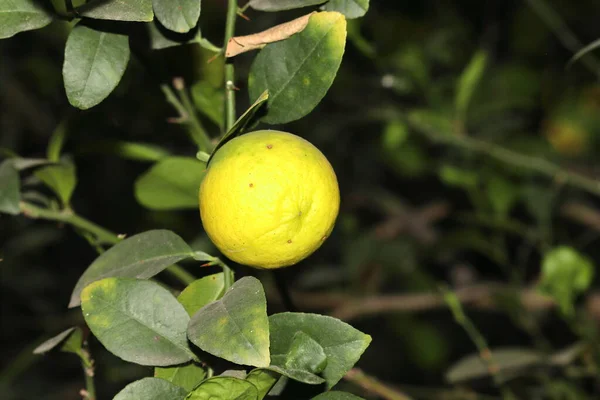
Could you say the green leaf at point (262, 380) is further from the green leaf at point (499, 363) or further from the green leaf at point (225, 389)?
the green leaf at point (499, 363)

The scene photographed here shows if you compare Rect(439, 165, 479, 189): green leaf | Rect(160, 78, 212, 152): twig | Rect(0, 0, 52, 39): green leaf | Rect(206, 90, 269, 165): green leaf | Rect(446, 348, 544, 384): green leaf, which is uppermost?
Rect(0, 0, 52, 39): green leaf

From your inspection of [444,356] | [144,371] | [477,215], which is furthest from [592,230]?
[144,371]

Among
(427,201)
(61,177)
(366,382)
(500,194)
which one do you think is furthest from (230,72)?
(427,201)

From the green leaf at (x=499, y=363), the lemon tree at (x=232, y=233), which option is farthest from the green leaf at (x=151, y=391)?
the green leaf at (x=499, y=363)

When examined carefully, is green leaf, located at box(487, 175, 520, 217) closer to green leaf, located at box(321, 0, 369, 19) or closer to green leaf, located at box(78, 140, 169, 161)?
green leaf, located at box(78, 140, 169, 161)

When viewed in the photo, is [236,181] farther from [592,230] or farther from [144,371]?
[592,230]

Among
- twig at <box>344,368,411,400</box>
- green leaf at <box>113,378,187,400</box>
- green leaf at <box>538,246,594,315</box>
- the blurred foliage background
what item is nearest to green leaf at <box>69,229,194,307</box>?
green leaf at <box>113,378,187,400</box>

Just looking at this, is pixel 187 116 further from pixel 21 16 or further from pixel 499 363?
pixel 499 363
